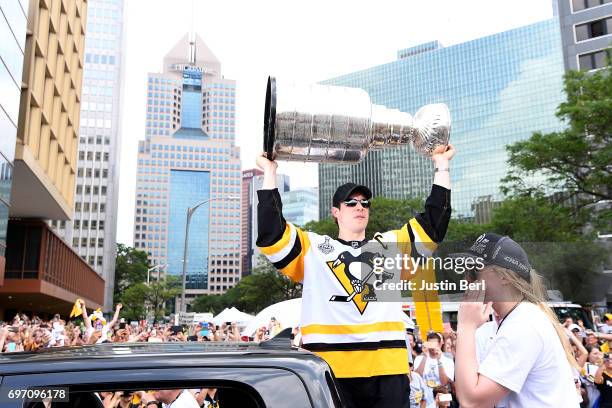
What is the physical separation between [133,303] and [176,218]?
85.5m

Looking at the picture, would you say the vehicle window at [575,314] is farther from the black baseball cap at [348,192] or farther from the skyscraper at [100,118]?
the skyscraper at [100,118]

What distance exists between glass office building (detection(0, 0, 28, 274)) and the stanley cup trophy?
17412 mm

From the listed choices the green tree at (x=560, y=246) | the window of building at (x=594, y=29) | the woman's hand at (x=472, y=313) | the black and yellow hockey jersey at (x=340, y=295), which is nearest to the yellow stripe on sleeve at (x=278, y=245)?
the black and yellow hockey jersey at (x=340, y=295)

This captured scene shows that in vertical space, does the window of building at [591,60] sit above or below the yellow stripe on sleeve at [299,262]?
above

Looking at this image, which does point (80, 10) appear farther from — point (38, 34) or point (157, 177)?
point (157, 177)

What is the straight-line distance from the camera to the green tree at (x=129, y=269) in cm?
A: 10762

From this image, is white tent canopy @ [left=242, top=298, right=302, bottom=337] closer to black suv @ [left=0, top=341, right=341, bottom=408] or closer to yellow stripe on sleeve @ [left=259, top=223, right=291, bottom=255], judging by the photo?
yellow stripe on sleeve @ [left=259, top=223, right=291, bottom=255]

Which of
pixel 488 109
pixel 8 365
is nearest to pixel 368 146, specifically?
pixel 8 365

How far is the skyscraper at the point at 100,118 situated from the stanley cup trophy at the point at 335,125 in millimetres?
109091

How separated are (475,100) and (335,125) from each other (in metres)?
106

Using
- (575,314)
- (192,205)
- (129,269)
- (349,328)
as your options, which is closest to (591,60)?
(575,314)

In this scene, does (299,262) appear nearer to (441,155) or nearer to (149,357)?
(441,155)

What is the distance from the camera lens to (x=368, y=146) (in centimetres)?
371

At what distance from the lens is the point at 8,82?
1873cm
